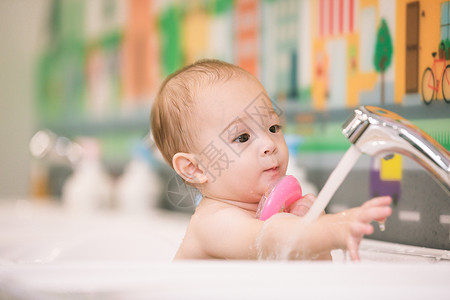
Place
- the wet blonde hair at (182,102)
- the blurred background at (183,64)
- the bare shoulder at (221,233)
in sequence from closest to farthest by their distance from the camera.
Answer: the bare shoulder at (221,233), the wet blonde hair at (182,102), the blurred background at (183,64)

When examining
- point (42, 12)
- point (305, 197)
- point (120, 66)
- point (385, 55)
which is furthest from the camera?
point (42, 12)

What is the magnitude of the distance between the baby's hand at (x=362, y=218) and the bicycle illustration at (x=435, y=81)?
35 cm

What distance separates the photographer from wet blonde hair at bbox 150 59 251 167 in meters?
0.84

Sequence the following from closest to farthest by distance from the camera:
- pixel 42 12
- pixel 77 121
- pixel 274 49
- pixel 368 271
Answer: pixel 368 271
pixel 274 49
pixel 77 121
pixel 42 12

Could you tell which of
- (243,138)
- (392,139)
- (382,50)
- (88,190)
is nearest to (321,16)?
(382,50)

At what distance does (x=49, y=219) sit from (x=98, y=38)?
0.74 meters

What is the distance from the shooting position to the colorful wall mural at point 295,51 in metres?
0.92

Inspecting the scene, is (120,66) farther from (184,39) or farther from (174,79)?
(174,79)

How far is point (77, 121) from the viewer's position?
2.34m

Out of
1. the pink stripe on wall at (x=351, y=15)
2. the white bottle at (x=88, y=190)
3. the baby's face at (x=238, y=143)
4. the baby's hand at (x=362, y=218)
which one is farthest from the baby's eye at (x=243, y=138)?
the white bottle at (x=88, y=190)

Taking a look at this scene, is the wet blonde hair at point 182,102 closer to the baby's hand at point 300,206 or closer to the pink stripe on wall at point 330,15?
the baby's hand at point 300,206

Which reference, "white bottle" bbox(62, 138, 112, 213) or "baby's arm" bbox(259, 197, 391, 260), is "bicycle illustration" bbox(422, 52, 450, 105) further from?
"white bottle" bbox(62, 138, 112, 213)

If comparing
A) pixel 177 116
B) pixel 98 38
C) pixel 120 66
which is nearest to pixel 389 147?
pixel 177 116

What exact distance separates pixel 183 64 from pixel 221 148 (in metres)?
0.88
